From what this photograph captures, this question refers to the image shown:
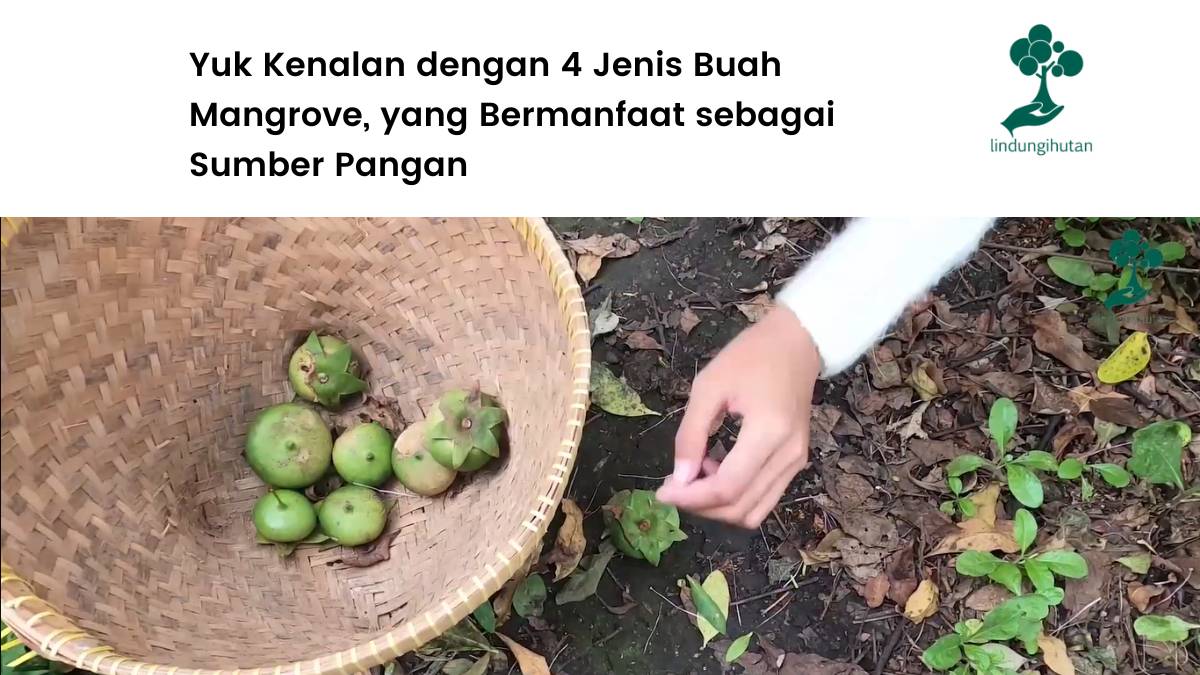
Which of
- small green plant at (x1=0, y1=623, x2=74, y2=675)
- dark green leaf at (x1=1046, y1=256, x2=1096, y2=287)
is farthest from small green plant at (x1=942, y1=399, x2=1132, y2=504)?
small green plant at (x1=0, y1=623, x2=74, y2=675)

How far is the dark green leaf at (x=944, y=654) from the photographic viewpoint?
1.06 meters

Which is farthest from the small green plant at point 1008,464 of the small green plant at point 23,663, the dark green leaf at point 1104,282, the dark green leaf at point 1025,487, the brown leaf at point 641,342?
the small green plant at point 23,663

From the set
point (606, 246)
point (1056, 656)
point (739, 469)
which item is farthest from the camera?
point (606, 246)

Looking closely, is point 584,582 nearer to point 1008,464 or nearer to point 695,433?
point 695,433

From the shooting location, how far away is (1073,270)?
1220mm

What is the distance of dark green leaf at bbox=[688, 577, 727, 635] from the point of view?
3.62 feet

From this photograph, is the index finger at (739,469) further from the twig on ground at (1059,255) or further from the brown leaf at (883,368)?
the twig on ground at (1059,255)

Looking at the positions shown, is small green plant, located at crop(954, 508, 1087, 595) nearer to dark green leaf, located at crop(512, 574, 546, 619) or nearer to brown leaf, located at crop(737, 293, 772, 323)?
brown leaf, located at crop(737, 293, 772, 323)

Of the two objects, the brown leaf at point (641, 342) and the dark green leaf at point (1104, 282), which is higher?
the dark green leaf at point (1104, 282)

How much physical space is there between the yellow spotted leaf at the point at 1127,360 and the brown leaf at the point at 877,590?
0.40 metres

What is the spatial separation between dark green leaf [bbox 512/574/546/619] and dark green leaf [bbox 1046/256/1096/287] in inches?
32.1

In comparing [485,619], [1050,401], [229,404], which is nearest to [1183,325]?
[1050,401]

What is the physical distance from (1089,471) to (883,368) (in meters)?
0.28
